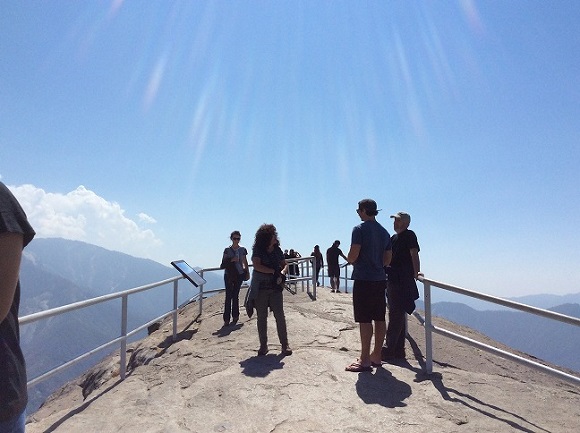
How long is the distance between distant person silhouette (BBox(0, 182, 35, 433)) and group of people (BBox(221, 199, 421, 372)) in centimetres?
382

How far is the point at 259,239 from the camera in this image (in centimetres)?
595

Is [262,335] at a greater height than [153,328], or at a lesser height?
greater

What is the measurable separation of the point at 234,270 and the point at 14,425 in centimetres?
689

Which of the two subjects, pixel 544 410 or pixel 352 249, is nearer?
pixel 544 410

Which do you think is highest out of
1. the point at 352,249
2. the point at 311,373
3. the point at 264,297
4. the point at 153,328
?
the point at 352,249

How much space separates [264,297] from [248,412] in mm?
2068

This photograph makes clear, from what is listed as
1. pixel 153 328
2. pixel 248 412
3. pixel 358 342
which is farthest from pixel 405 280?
pixel 153 328

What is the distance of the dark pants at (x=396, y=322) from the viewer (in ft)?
18.3

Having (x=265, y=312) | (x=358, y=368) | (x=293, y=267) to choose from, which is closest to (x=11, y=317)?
(x=358, y=368)

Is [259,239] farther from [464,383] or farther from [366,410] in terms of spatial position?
[464,383]

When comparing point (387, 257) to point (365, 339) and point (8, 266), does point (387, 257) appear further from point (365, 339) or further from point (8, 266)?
point (8, 266)

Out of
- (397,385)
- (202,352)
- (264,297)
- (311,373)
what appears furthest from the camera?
(202,352)

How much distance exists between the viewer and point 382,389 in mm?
4531

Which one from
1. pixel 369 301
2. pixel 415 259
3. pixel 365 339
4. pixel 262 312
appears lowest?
pixel 365 339
